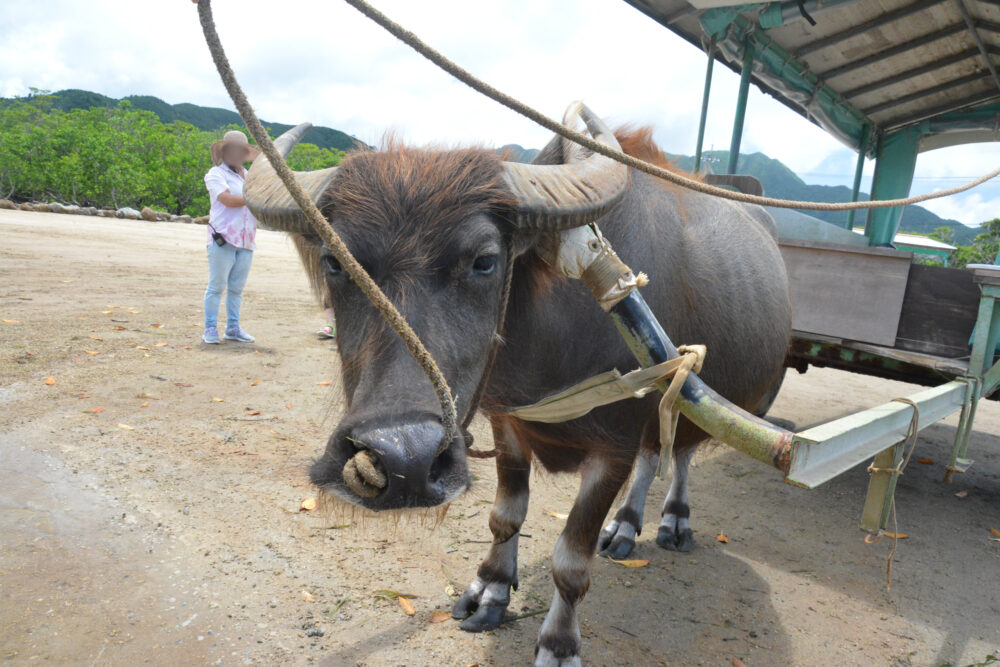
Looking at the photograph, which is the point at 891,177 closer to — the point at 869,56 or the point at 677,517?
the point at 869,56

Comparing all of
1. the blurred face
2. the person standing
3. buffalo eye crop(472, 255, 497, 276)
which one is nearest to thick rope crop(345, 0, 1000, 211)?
buffalo eye crop(472, 255, 497, 276)

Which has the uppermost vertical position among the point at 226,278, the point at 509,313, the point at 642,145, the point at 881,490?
the point at 642,145

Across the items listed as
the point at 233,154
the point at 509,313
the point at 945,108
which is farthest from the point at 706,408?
the point at 945,108

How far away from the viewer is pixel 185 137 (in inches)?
1697

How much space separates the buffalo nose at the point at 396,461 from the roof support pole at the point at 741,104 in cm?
423

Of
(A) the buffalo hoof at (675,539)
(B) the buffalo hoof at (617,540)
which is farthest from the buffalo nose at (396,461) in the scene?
(A) the buffalo hoof at (675,539)

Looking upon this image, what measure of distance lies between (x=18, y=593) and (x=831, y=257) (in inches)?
177

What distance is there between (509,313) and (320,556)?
5.01ft

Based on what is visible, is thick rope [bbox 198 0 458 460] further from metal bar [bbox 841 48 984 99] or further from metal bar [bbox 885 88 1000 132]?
metal bar [bbox 885 88 1000 132]

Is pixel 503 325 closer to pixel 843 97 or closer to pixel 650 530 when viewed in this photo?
pixel 650 530

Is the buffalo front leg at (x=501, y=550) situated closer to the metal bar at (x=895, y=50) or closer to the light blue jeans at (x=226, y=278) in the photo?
the light blue jeans at (x=226, y=278)

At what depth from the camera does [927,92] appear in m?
5.07

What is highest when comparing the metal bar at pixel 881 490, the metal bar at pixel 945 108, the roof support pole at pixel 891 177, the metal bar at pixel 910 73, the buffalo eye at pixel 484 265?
the metal bar at pixel 910 73

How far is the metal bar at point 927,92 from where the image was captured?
477cm
